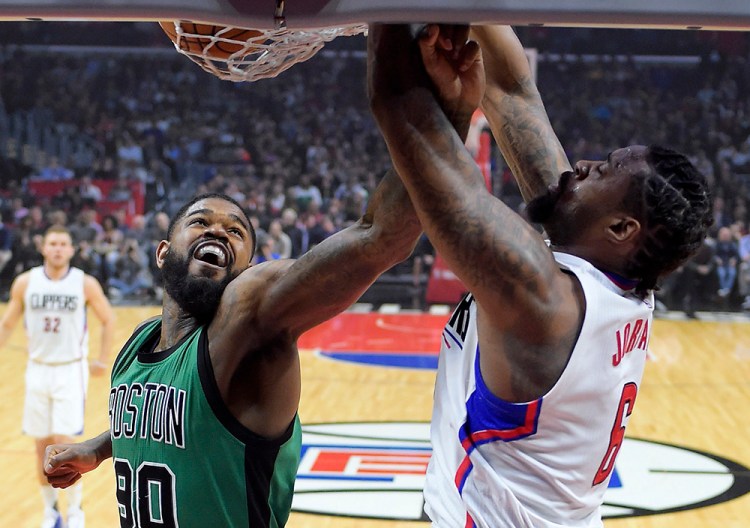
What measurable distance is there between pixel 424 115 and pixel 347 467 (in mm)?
5716

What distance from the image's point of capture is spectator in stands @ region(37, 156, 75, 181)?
1783 cm

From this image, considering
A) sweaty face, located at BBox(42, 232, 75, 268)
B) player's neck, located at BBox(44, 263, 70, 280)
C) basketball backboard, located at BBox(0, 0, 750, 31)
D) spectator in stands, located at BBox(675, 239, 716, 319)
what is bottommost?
spectator in stands, located at BBox(675, 239, 716, 319)

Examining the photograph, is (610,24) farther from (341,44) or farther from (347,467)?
(341,44)

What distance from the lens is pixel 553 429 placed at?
208 cm

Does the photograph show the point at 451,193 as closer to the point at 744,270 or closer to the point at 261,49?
the point at 261,49

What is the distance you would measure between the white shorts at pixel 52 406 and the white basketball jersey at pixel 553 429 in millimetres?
5218

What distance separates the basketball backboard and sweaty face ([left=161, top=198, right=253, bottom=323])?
133cm

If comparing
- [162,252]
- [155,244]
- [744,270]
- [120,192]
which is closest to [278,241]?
[155,244]

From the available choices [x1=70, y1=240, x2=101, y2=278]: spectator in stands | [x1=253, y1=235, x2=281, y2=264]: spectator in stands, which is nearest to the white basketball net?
[x1=253, y1=235, x2=281, y2=264]: spectator in stands

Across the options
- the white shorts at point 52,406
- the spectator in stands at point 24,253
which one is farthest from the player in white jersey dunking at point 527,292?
the spectator in stands at point 24,253

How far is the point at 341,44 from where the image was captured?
18.9 m

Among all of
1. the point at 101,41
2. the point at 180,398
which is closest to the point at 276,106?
the point at 101,41

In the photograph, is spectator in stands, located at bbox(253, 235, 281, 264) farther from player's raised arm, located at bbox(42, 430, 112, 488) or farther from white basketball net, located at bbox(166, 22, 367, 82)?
white basketball net, located at bbox(166, 22, 367, 82)

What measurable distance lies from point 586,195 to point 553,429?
52cm
